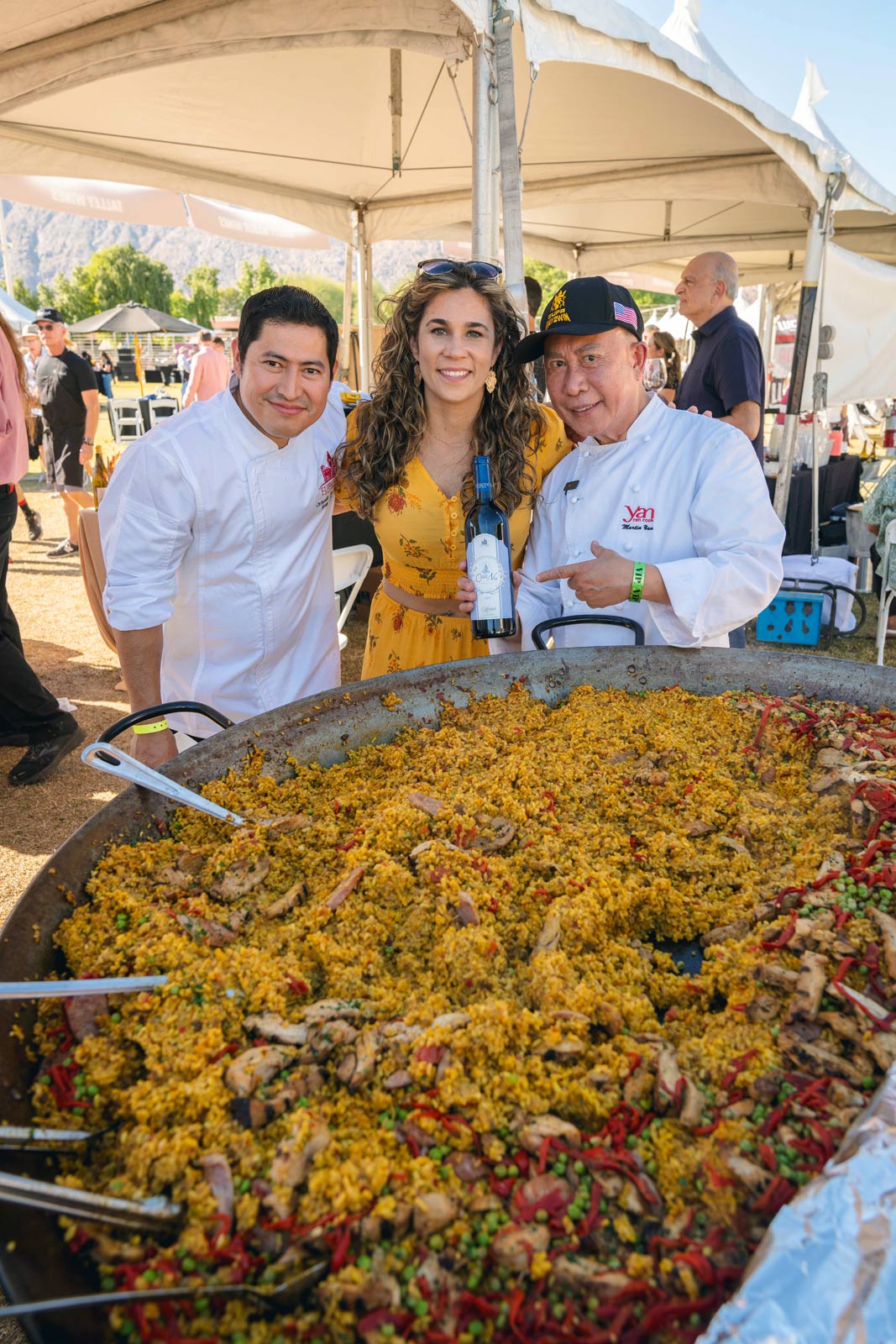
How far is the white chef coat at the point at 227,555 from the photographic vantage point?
2.37 meters

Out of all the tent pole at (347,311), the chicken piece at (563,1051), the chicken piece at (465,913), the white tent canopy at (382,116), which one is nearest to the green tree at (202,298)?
the tent pole at (347,311)

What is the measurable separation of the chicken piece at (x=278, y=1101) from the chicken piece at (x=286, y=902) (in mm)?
400

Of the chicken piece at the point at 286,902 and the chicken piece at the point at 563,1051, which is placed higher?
the chicken piece at the point at 286,902

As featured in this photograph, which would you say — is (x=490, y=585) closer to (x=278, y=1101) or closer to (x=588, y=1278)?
(x=278, y=1101)

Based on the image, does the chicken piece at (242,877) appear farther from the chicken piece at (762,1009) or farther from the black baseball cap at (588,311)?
the black baseball cap at (588,311)

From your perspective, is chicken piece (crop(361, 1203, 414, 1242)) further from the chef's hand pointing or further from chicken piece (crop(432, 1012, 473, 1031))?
the chef's hand pointing

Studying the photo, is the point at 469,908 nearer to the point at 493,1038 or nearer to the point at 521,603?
the point at 493,1038

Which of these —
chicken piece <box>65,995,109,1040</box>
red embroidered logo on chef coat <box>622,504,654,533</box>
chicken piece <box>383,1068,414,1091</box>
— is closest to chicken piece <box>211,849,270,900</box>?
chicken piece <box>65,995,109,1040</box>

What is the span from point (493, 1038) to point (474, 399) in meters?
2.01

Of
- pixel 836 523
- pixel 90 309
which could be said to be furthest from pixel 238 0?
pixel 90 309

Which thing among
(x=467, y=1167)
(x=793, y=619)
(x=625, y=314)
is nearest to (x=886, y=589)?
(x=793, y=619)

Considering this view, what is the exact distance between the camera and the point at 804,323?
7086mm

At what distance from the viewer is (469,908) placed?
157cm

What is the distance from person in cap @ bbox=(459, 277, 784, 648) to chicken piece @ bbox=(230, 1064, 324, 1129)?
4.98 feet
